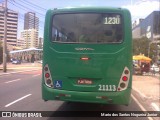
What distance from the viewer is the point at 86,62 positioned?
8.67m

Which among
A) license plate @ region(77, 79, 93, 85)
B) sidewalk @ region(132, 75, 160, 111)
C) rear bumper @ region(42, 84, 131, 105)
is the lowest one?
sidewalk @ region(132, 75, 160, 111)

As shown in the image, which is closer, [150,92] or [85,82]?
[85,82]

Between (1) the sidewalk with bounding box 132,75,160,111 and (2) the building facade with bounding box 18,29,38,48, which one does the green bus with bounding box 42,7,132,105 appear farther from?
(2) the building facade with bounding box 18,29,38,48

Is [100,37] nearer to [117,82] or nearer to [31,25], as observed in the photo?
[117,82]

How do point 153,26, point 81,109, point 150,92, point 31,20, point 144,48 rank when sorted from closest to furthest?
1. point 81,109
2. point 150,92
3. point 31,20
4. point 144,48
5. point 153,26

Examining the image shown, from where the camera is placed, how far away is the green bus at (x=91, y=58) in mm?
8602

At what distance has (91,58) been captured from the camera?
866 centimetres

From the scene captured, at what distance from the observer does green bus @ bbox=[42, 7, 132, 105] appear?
860cm

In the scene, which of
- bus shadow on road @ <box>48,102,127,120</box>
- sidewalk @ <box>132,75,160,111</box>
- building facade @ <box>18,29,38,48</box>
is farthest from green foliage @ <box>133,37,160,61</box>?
bus shadow on road @ <box>48,102,127,120</box>

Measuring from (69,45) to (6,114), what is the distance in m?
2.66

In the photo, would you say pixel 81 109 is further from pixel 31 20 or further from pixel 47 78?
pixel 31 20

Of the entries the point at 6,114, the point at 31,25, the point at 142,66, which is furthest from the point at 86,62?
the point at 31,25

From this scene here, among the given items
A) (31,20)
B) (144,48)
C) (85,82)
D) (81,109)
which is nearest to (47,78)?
(85,82)

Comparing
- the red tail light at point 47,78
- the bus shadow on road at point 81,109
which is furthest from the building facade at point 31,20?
the red tail light at point 47,78
